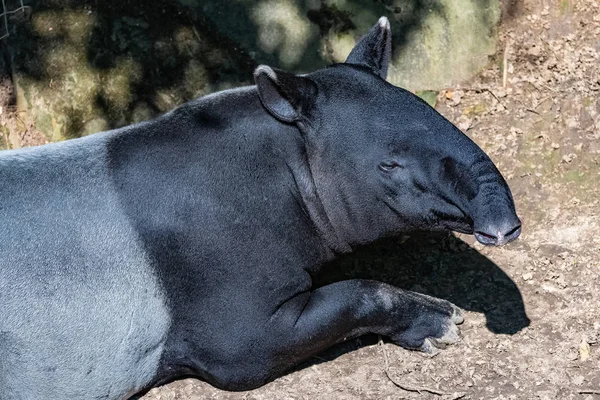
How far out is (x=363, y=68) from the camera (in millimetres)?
6746

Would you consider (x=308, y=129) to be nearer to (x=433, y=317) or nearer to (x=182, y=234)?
(x=182, y=234)

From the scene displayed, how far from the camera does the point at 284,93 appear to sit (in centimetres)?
639

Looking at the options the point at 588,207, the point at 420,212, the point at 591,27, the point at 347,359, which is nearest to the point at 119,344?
the point at 347,359

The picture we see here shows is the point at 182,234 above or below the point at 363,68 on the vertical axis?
below

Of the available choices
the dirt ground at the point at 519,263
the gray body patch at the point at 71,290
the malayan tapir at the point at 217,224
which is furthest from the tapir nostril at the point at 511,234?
the gray body patch at the point at 71,290

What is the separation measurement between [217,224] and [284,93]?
0.92 m

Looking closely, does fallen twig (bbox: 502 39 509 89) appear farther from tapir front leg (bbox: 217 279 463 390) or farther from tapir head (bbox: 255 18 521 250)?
tapir front leg (bbox: 217 279 463 390)

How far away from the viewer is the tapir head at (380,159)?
6.17 metres

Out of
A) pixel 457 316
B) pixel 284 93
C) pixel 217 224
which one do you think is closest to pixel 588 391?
pixel 457 316

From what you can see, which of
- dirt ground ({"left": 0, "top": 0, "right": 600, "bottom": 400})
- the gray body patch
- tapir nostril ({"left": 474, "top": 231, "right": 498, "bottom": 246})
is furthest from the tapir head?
the gray body patch

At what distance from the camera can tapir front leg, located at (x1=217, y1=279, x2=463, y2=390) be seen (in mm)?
6590

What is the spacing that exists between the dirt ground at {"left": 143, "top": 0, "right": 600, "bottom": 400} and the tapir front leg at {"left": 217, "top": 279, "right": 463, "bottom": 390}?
125mm

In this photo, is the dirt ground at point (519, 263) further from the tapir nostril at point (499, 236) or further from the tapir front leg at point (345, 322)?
the tapir nostril at point (499, 236)

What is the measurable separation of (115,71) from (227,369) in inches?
124
